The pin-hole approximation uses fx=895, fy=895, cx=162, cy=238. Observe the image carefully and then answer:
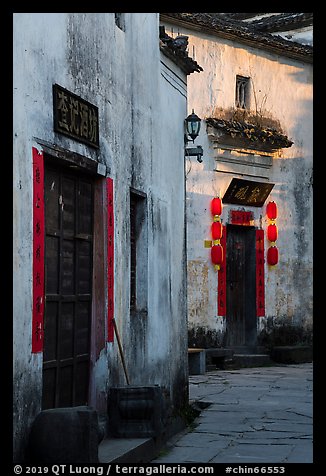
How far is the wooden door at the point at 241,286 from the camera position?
18.5 metres

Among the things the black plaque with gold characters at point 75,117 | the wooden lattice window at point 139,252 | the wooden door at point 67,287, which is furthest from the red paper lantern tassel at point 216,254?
the black plaque with gold characters at point 75,117

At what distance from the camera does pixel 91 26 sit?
814 centimetres

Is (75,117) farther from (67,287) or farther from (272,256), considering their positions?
(272,256)

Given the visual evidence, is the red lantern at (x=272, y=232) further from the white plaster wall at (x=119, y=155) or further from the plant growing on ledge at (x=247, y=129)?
the white plaster wall at (x=119, y=155)

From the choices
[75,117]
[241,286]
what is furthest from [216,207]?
[75,117]

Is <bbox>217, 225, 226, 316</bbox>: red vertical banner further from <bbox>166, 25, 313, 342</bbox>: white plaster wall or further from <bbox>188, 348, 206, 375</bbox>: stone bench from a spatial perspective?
<bbox>188, 348, 206, 375</bbox>: stone bench

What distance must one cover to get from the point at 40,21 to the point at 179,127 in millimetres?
4987

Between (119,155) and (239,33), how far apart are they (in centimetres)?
1016

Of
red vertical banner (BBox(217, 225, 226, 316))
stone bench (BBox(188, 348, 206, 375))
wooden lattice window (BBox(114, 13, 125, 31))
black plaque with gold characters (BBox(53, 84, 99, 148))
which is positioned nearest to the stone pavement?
stone bench (BBox(188, 348, 206, 375))

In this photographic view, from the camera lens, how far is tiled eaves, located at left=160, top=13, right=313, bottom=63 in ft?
57.3

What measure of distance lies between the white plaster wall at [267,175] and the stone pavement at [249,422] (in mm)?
2518

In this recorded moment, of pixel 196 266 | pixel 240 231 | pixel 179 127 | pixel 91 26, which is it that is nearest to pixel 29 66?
pixel 91 26

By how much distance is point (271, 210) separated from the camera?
18922 mm

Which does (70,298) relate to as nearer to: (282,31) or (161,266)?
(161,266)
